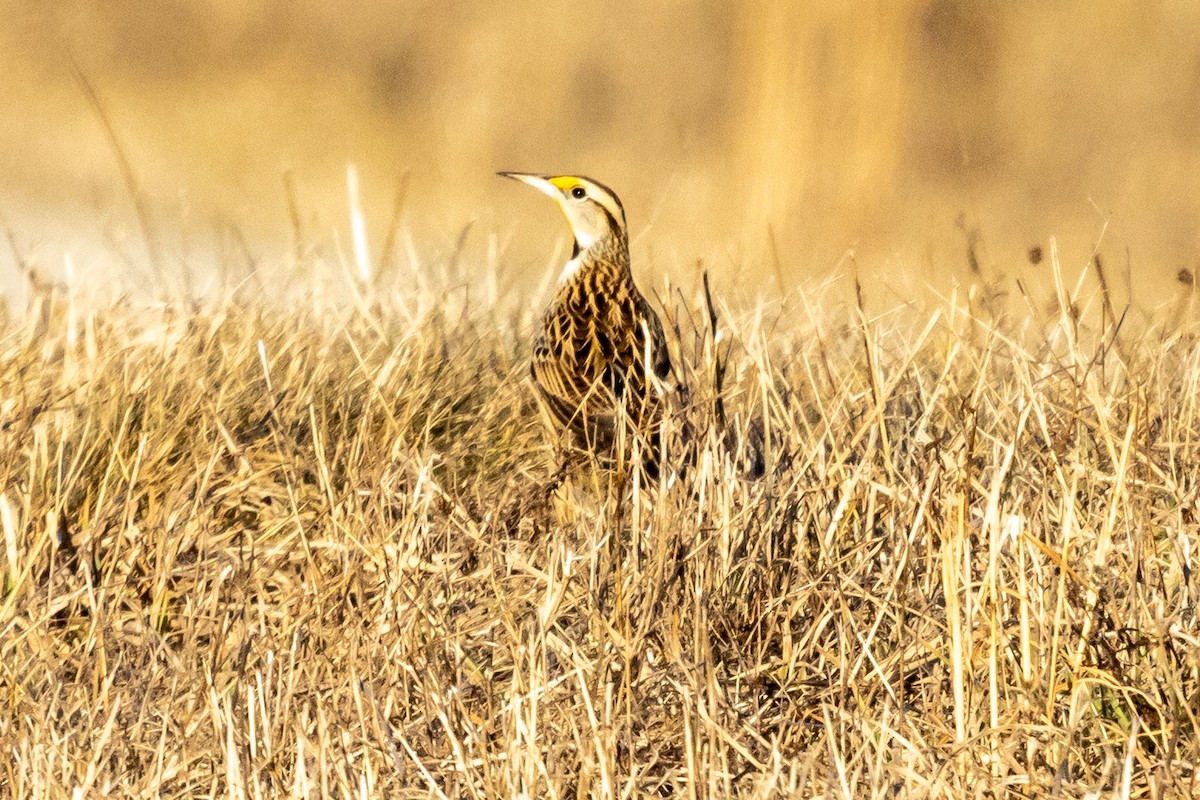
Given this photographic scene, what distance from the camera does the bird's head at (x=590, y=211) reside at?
407 cm

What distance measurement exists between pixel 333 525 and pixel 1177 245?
813 centimetres

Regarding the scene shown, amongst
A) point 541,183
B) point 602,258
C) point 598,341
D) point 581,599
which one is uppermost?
point 541,183

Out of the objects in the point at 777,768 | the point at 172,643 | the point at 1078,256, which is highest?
the point at 1078,256

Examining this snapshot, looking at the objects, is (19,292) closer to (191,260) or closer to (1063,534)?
(191,260)

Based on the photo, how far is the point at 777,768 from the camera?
6.88 ft

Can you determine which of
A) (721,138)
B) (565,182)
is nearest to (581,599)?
(565,182)

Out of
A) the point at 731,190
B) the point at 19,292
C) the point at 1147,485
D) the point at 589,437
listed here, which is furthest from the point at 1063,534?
the point at 731,190

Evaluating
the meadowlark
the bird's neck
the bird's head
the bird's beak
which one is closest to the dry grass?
the meadowlark

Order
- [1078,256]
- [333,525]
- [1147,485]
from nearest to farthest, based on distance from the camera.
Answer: [1147,485] < [333,525] < [1078,256]

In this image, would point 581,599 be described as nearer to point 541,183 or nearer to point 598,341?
point 598,341

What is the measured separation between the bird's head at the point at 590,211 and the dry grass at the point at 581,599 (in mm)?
724

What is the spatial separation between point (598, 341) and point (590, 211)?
68cm

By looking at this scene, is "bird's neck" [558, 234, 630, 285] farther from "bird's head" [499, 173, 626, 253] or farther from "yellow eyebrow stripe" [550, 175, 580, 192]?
"yellow eyebrow stripe" [550, 175, 580, 192]

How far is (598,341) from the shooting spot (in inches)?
138
